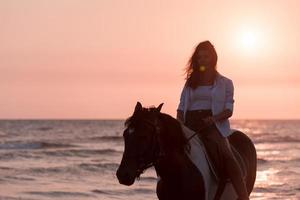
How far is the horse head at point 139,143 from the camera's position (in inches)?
235

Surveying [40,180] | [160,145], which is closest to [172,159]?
[160,145]

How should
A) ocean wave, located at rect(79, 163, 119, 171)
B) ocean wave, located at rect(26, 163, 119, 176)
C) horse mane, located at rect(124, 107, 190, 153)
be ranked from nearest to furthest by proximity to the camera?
horse mane, located at rect(124, 107, 190, 153)
ocean wave, located at rect(26, 163, 119, 176)
ocean wave, located at rect(79, 163, 119, 171)

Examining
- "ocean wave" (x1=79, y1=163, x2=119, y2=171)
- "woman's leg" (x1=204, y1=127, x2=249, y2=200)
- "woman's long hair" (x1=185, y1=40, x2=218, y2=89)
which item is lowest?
"ocean wave" (x1=79, y1=163, x2=119, y2=171)

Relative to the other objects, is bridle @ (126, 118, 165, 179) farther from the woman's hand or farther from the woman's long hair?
the woman's long hair

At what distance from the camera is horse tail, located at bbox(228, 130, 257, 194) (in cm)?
818

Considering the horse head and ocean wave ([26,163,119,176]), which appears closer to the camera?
the horse head

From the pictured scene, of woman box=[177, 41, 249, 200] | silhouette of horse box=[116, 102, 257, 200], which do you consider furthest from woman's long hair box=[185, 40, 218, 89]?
silhouette of horse box=[116, 102, 257, 200]

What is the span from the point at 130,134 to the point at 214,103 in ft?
4.65

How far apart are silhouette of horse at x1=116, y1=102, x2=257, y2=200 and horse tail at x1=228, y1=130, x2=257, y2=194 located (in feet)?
3.08

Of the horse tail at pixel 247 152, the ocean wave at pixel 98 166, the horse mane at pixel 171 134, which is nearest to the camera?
the horse mane at pixel 171 134

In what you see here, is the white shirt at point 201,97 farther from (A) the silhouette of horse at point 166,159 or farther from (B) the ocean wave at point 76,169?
(B) the ocean wave at point 76,169

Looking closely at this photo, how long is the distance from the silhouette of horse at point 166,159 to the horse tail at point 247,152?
37.0 inches

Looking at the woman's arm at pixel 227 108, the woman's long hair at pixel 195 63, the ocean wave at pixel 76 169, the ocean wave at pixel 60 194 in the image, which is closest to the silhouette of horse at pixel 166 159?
the woman's arm at pixel 227 108

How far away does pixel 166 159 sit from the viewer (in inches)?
258
